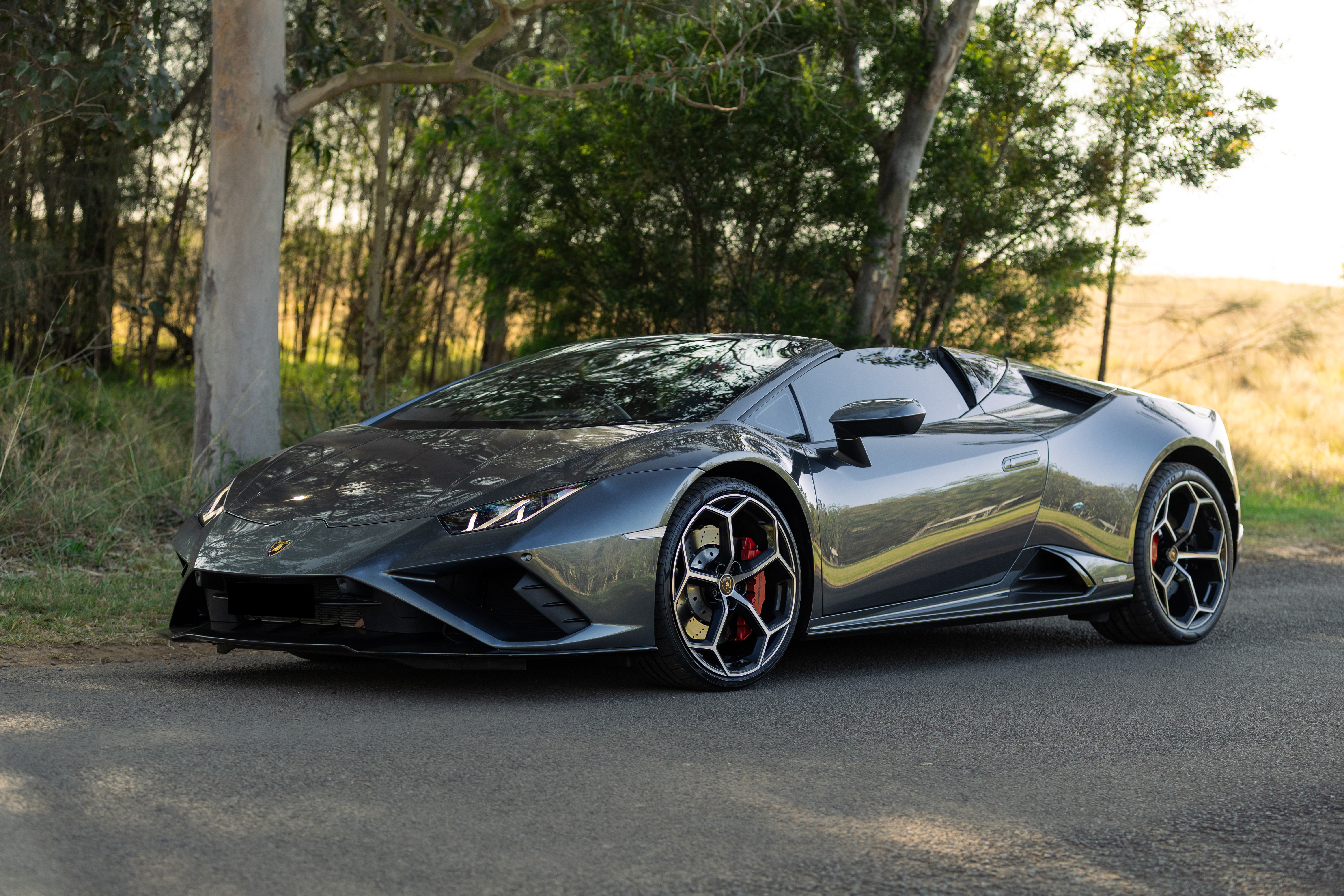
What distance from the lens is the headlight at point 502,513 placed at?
3.93 m

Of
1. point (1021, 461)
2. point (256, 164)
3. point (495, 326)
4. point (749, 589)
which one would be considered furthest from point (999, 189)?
point (749, 589)

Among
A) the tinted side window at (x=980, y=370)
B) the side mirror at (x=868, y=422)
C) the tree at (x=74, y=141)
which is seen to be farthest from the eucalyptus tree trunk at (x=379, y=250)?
the side mirror at (x=868, y=422)

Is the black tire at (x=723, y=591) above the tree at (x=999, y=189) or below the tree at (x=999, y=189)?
below

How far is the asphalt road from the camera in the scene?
101 inches

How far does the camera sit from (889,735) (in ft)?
12.5

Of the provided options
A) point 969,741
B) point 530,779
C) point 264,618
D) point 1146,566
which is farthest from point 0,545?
point 1146,566

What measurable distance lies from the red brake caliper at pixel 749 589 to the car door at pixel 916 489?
268 mm

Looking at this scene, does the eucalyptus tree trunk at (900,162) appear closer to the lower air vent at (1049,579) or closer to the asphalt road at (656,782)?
the lower air vent at (1049,579)

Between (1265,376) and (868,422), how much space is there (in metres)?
23.7

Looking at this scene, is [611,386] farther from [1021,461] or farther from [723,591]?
[1021,461]

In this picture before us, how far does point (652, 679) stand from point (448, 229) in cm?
1169

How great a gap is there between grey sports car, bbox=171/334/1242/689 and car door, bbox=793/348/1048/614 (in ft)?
0.03

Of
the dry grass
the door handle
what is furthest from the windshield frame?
the dry grass

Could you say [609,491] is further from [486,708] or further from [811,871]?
[811,871]
